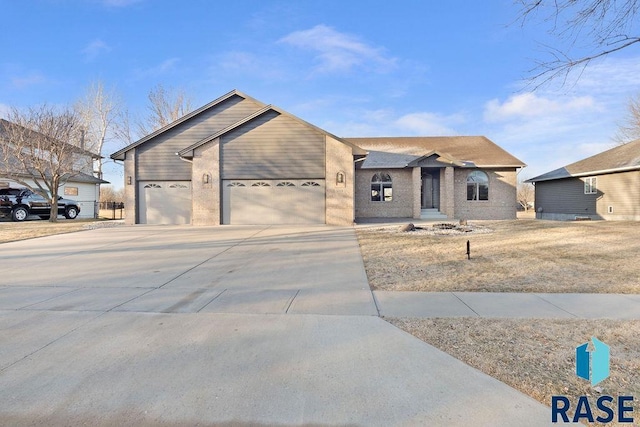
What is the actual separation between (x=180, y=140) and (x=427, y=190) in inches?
635

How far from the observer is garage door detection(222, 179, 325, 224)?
1742 centimetres

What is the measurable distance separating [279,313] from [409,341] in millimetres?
1798

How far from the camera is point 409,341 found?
3666mm

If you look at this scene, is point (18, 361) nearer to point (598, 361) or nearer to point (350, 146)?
point (598, 361)

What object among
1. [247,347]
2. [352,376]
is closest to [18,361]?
[247,347]

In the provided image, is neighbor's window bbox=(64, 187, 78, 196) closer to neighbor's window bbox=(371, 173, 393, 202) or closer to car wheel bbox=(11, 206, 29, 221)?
car wheel bbox=(11, 206, 29, 221)

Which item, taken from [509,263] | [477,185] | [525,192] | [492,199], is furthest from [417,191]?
[525,192]

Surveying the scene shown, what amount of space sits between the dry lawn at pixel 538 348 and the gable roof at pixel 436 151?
17197mm

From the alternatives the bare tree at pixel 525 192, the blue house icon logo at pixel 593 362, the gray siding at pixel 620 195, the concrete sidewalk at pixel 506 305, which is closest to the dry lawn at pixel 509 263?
the concrete sidewalk at pixel 506 305

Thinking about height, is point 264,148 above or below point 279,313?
above

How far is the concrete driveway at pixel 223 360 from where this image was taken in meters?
2.49

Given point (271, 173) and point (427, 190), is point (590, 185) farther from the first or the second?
point (271, 173)

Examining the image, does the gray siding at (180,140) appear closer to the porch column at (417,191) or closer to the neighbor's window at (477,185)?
the porch column at (417,191)

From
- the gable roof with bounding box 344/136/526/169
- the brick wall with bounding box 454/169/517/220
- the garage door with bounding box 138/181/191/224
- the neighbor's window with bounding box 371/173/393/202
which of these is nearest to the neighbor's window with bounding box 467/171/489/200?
the brick wall with bounding box 454/169/517/220
